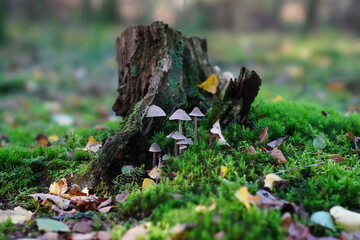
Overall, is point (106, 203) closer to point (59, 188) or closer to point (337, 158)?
point (59, 188)

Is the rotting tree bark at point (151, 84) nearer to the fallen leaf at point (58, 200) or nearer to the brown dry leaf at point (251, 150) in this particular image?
the fallen leaf at point (58, 200)

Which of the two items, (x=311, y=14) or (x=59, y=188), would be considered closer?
(x=59, y=188)

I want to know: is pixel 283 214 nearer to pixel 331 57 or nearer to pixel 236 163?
pixel 236 163

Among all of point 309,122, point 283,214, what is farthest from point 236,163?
point 309,122

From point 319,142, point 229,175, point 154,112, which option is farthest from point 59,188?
point 319,142

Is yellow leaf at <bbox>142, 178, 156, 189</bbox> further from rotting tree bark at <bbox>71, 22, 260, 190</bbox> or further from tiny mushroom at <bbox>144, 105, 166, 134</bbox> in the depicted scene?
tiny mushroom at <bbox>144, 105, 166, 134</bbox>
